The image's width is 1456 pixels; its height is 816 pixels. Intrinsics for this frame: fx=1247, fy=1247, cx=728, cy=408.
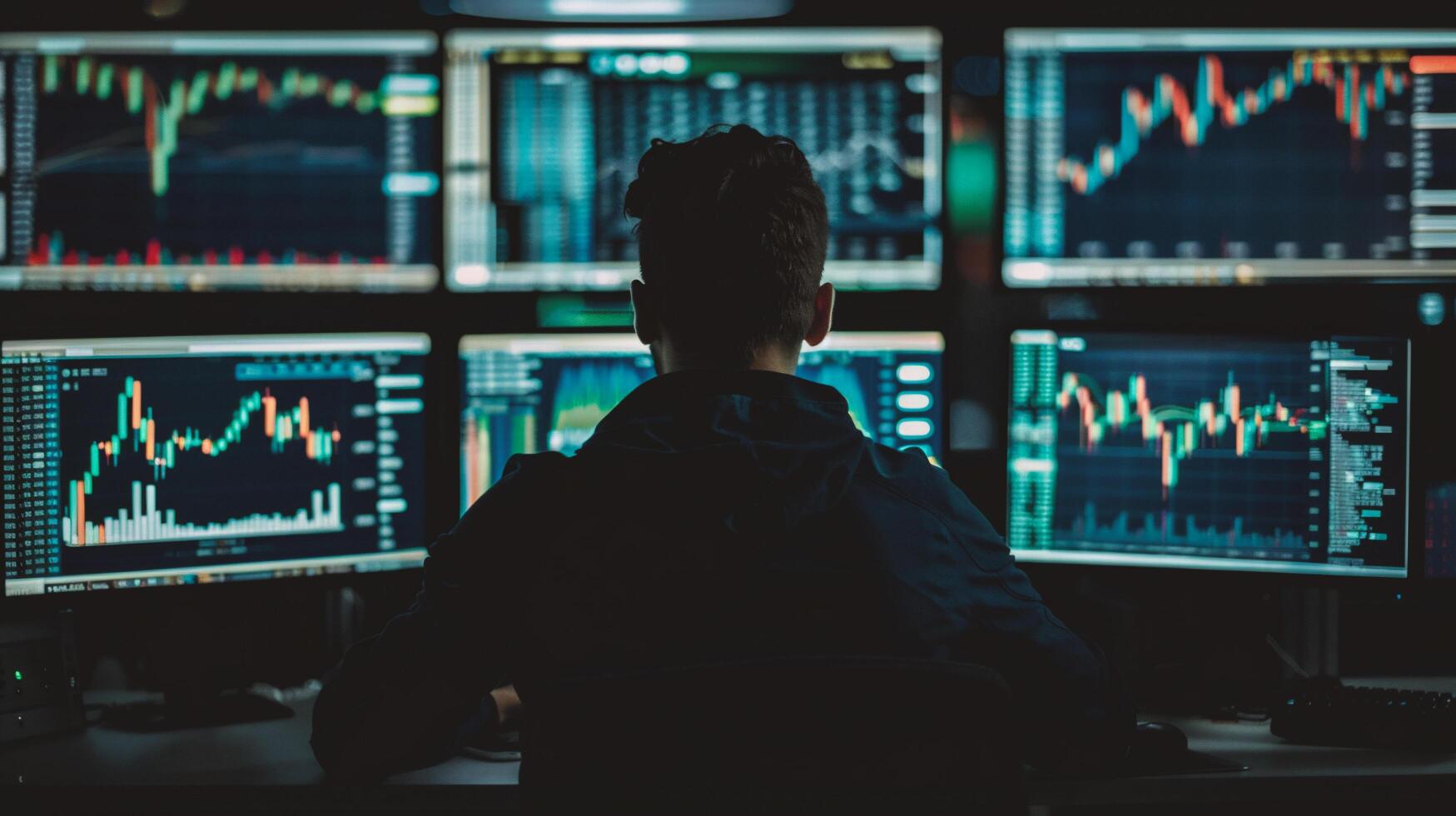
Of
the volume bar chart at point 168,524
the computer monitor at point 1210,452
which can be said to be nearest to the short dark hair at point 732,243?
the computer monitor at point 1210,452

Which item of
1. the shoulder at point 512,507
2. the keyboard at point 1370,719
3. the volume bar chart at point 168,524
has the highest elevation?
the shoulder at point 512,507

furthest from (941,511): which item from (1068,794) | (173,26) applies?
(173,26)

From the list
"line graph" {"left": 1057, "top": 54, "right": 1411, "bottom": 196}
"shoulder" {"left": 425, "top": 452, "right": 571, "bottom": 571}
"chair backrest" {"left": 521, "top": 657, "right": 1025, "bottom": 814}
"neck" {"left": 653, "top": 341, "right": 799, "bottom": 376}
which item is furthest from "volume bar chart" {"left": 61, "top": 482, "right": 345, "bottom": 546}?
"line graph" {"left": 1057, "top": 54, "right": 1411, "bottom": 196}

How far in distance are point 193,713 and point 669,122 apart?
1155 mm

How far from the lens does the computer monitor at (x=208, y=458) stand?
1.75 metres

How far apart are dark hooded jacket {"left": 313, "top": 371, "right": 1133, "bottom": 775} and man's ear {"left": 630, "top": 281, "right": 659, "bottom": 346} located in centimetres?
10

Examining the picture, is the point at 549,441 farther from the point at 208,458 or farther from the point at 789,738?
the point at 789,738

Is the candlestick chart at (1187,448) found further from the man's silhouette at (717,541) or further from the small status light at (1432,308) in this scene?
the man's silhouette at (717,541)

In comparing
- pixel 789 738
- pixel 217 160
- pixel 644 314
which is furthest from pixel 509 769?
pixel 217 160

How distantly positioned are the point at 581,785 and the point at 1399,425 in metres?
1.37

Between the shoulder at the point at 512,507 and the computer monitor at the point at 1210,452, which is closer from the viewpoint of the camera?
the shoulder at the point at 512,507

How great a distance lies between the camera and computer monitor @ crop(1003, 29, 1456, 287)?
6.47 feet

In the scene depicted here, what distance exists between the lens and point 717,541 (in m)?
1.05

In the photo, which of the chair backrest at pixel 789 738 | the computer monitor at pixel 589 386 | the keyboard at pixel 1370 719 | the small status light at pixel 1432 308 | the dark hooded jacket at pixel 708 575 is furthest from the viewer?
the small status light at pixel 1432 308
